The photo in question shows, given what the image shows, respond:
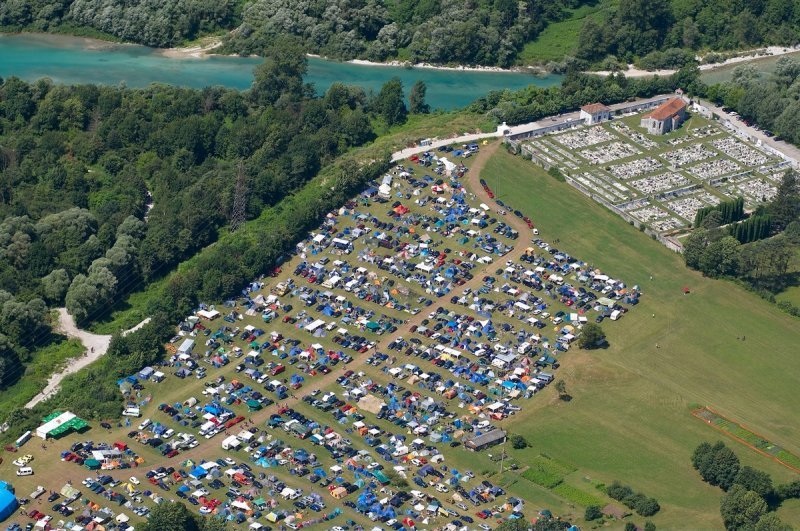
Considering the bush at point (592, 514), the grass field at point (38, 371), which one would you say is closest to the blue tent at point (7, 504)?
the grass field at point (38, 371)

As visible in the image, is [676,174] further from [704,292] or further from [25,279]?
[25,279]

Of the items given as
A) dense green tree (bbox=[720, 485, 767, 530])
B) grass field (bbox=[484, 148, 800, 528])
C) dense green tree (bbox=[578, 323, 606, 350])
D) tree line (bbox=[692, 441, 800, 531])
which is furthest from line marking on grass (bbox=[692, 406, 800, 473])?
dense green tree (bbox=[578, 323, 606, 350])

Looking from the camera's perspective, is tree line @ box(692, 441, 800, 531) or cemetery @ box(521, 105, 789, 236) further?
cemetery @ box(521, 105, 789, 236)

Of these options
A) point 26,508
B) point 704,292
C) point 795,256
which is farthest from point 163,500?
point 795,256

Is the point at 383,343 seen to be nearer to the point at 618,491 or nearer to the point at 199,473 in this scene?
the point at 199,473

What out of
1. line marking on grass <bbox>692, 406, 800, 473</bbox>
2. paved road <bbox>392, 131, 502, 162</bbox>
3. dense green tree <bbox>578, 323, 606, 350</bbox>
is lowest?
line marking on grass <bbox>692, 406, 800, 473</bbox>

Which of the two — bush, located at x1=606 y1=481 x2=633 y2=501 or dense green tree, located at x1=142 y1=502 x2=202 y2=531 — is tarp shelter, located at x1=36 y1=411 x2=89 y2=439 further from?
bush, located at x1=606 y1=481 x2=633 y2=501
